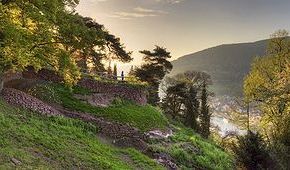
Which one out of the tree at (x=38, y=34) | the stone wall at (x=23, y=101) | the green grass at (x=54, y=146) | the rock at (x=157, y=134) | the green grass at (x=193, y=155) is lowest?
the green grass at (x=193, y=155)

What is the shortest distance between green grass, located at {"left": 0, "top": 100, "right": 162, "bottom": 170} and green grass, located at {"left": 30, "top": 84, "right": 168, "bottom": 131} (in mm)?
5870

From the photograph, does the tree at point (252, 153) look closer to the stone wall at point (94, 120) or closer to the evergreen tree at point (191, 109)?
the stone wall at point (94, 120)

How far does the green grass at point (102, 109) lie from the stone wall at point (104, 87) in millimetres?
1545

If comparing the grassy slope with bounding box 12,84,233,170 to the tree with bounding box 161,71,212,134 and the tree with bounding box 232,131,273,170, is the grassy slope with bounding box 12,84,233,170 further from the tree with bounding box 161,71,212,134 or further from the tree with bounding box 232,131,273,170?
the tree with bounding box 161,71,212,134

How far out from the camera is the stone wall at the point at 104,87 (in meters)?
46.4

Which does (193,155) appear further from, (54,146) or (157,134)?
(54,146)

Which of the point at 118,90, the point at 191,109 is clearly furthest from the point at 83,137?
the point at 191,109

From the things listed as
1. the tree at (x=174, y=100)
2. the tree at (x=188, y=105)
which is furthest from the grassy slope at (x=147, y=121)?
the tree at (x=174, y=100)

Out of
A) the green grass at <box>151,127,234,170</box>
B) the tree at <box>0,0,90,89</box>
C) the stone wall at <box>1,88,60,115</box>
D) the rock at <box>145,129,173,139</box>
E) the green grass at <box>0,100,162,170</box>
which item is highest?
the tree at <box>0,0,90,89</box>

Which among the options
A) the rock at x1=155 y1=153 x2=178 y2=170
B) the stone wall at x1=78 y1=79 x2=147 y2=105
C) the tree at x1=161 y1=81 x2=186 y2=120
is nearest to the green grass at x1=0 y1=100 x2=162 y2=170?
the rock at x1=155 y1=153 x2=178 y2=170

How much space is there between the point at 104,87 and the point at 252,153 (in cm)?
2234

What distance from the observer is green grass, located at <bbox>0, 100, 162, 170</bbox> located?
78.8 ft

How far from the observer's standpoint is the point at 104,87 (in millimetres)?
48750

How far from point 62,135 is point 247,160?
11.5 metres
